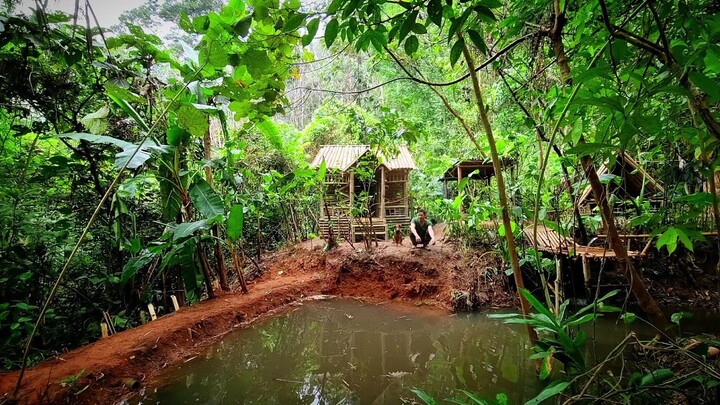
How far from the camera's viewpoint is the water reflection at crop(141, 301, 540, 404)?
344cm

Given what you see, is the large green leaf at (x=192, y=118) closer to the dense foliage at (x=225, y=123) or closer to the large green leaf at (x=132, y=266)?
the dense foliage at (x=225, y=123)

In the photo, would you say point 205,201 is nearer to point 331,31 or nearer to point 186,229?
point 186,229

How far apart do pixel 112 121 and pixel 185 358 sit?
154 inches

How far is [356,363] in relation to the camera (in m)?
4.25

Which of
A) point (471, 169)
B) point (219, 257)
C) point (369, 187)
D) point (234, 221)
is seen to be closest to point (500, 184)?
point (234, 221)

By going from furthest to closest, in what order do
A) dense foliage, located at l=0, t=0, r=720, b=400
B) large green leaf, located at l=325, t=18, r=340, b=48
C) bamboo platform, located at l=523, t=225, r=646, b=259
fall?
1. bamboo platform, located at l=523, t=225, r=646, b=259
2. dense foliage, located at l=0, t=0, r=720, b=400
3. large green leaf, located at l=325, t=18, r=340, b=48

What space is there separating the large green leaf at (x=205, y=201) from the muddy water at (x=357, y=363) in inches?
76.7

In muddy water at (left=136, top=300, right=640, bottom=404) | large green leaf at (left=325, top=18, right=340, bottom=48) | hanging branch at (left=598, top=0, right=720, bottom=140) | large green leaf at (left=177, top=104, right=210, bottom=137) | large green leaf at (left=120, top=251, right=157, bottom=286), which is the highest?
large green leaf at (left=177, top=104, right=210, bottom=137)

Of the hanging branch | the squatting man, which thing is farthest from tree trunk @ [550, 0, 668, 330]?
the squatting man

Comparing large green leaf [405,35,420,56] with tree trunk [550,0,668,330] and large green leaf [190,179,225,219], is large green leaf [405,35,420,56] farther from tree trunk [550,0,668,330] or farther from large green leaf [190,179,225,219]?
large green leaf [190,179,225,219]

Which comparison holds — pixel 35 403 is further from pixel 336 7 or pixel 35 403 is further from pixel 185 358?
pixel 336 7

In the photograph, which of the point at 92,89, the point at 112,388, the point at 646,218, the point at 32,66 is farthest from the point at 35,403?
the point at 646,218

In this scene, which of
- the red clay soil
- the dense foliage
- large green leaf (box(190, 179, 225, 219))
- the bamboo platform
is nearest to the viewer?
the dense foliage

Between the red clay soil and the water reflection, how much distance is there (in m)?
0.38
